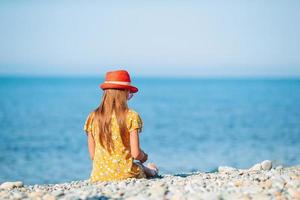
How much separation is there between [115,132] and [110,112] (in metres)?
0.31

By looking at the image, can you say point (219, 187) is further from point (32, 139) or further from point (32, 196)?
point (32, 139)

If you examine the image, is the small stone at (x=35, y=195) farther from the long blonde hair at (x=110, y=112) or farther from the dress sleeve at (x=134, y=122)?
the dress sleeve at (x=134, y=122)

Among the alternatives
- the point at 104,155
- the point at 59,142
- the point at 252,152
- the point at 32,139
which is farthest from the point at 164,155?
the point at 104,155

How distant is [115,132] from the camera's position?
7406 mm

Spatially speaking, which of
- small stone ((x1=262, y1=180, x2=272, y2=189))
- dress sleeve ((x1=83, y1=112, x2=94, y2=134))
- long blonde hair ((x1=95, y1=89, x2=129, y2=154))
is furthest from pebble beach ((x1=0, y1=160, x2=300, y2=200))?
dress sleeve ((x1=83, y1=112, x2=94, y2=134))

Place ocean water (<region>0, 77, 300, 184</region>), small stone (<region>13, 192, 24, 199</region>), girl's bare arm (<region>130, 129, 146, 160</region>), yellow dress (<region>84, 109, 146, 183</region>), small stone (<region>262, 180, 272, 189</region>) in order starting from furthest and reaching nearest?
1. ocean water (<region>0, 77, 300, 184</region>)
2. yellow dress (<region>84, 109, 146, 183</region>)
3. girl's bare arm (<region>130, 129, 146, 160</region>)
4. small stone (<region>262, 180, 272, 189</region>)
5. small stone (<region>13, 192, 24, 199</region>)

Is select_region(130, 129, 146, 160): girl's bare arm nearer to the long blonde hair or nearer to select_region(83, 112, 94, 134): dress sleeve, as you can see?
the long blonde hair

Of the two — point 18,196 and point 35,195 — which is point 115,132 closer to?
point 35,195

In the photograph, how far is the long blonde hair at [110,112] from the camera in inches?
289

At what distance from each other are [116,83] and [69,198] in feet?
6.34

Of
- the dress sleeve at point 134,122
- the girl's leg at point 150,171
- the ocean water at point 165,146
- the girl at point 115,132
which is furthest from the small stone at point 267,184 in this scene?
the ocean water at point 165,146

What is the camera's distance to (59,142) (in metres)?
28.2

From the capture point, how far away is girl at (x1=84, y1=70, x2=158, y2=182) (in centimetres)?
734

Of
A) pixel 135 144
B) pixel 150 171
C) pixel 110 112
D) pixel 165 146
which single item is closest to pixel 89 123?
pixel 110 112
